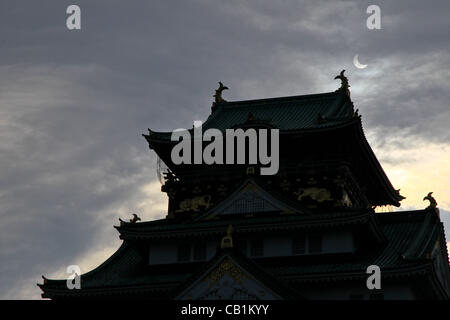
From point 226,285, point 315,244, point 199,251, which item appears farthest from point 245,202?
point 226,285

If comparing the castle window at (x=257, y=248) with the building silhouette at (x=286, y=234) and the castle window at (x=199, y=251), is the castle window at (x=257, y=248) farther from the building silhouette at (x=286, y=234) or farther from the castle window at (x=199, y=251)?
the castle window at (x=199, y=251)

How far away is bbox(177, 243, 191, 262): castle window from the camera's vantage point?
174ft

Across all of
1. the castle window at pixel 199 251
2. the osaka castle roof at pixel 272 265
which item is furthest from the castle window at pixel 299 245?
the castle window at pixel 199 251

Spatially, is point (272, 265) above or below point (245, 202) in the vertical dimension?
below

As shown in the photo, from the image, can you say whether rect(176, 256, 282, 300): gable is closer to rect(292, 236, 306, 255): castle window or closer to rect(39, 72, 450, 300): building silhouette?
rect(39, 72, 450, 300): building silhouette

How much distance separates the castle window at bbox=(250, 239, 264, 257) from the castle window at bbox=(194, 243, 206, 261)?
2.84m

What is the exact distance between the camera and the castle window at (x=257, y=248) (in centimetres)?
5166

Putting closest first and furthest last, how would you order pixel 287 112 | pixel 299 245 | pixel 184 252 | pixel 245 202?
pixel 299 245, pixel 245 202, pixel 184 252, pixel 287 112

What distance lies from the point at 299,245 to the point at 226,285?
734cm

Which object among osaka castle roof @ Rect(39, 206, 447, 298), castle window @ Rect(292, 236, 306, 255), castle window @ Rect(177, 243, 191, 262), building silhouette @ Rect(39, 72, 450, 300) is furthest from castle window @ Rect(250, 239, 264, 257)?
castle window @ Rect(177, 243, 191, 262)

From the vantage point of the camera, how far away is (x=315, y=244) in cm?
5088

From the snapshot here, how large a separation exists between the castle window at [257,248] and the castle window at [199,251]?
2838 millimetres

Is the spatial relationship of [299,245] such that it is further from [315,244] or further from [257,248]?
[257,248]
